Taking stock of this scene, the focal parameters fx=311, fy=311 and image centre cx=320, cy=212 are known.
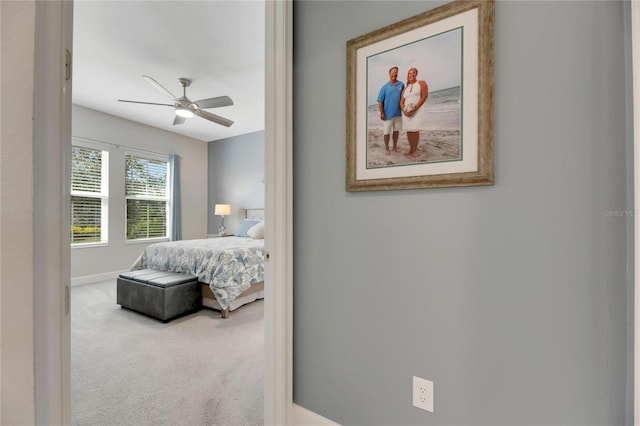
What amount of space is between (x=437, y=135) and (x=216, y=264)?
2.70 metres

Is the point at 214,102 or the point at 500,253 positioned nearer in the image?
the point at 500,253

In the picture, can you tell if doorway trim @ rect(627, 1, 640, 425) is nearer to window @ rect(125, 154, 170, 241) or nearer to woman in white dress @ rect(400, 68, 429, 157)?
woman in white dress @ rect(400, 68, 429, 157)

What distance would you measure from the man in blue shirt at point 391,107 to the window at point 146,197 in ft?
16.8

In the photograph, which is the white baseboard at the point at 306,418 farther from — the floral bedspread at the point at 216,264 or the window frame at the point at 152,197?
the window frame at the point at 152,197

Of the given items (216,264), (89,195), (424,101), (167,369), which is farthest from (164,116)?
(424,101)

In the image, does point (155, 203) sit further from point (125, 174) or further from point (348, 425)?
point (348, 425)

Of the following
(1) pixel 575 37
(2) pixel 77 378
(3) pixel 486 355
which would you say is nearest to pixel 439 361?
(3) pixel 486 355

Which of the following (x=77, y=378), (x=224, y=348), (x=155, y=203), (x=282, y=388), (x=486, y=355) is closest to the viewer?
(x=486, y=355)

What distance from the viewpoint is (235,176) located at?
6.08m

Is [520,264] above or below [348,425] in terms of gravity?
above

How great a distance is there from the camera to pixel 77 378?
6.68 feet

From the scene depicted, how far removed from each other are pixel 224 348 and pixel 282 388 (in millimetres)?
1189

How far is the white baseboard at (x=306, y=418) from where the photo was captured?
1.45 metres

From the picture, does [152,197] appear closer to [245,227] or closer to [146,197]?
[146,197]
